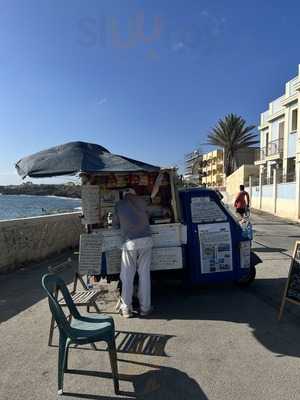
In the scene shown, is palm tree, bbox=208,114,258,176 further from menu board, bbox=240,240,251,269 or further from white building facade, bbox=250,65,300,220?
menu board, bbox=240,240,251,269

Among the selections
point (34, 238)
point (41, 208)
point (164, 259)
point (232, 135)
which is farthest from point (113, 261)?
point (232, 135)

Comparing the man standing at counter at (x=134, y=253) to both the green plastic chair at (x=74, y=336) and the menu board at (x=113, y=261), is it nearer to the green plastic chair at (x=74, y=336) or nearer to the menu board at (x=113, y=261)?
the menu board at (x=113, y=261)

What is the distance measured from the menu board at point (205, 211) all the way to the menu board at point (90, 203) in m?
1.62

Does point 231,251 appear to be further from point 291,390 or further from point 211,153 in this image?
point 211,153

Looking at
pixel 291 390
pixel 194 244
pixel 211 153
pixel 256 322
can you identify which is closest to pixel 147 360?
pixel 291 390

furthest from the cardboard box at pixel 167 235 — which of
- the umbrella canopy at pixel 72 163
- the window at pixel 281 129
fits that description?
the window at pixel 281 129

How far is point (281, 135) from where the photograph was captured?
31.7 meters

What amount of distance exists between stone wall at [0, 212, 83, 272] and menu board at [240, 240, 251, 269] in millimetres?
5137

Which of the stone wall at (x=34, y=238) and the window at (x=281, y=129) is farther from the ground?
the window at (x=281, y=129)

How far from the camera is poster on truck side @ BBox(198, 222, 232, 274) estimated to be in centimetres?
580

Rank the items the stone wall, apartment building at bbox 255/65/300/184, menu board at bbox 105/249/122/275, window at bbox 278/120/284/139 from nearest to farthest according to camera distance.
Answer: menu board at bbox 105/249/122/275
the stone wall
apartment building at bbox 255/65/300/184
window at bbox 278/120/284/139

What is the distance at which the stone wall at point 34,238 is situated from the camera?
8273 mm

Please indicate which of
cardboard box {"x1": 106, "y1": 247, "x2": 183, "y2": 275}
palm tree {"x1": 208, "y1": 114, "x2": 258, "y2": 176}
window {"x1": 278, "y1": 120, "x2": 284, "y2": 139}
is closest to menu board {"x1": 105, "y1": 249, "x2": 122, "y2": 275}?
cardboard box {"x1": 106, "y1": 247, "x2": 183, "y2": 275}

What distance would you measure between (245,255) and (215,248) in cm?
58
